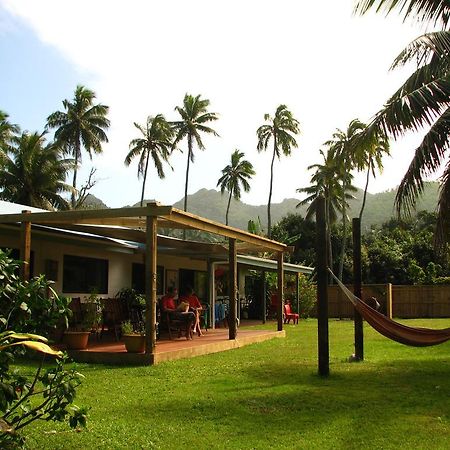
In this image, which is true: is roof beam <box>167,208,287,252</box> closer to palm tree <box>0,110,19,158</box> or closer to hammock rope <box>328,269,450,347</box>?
hammock rope <box>328,269,450,347</box>

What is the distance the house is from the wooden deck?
9.5 inches

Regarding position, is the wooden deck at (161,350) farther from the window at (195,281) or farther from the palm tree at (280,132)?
the palm tree at (280,132)

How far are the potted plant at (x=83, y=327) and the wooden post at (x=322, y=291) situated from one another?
428cm

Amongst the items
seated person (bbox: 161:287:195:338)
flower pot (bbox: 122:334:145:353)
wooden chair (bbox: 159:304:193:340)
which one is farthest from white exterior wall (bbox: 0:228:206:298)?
flower pot (bbox: 122:334:145:353)

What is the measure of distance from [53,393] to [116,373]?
5201mm

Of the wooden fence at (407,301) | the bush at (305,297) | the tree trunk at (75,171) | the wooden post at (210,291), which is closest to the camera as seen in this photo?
the wooden post at (210,291)

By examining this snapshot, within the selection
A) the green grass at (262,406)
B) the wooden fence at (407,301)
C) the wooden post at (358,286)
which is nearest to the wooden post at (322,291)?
the green grass at (262,406)

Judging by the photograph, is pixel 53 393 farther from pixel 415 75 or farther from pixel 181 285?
pixel 181 285

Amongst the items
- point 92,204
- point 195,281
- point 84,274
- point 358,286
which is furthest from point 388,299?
point 92,204

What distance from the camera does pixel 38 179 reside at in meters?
34.5

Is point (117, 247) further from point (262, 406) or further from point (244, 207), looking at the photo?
point (244, 207)

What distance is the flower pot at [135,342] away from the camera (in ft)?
31.9

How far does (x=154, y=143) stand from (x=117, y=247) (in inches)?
1225

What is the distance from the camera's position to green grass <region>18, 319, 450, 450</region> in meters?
5.10
